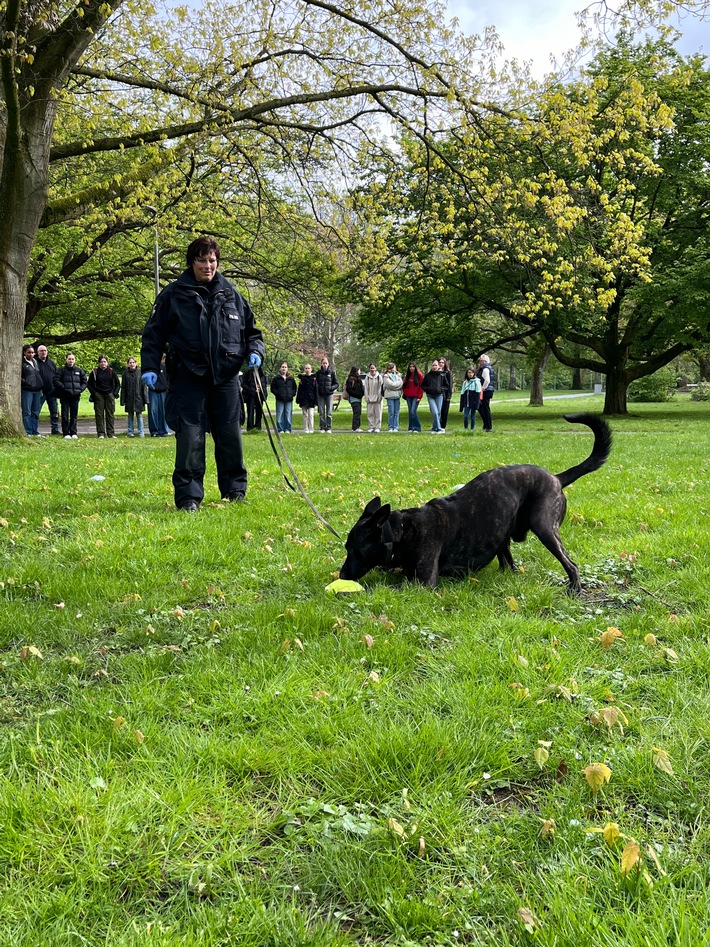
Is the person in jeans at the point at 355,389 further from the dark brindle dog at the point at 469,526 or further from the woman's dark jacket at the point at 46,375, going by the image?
the dark brindle dog at the point at 469,526

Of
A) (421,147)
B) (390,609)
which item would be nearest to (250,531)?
(390,609)

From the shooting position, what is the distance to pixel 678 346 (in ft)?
87.4

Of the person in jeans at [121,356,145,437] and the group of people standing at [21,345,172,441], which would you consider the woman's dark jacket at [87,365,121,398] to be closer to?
the group of people standing at [21,345,172,441]

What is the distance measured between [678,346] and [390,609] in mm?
27336

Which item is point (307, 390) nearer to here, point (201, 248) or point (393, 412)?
point (393, 412)

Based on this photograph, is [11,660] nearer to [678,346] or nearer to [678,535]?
[678,535]

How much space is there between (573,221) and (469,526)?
380 inches

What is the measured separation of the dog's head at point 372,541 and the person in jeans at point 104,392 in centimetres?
1594

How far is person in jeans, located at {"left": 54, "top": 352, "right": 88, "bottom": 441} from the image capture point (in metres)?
18.0

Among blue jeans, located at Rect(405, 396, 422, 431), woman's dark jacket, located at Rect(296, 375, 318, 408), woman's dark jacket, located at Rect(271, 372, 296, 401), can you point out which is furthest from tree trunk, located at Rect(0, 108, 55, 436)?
blue jeans, located at Rect(405, 396, 422, 431)

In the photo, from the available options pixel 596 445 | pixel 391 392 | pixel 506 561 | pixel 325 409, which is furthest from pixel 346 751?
pixel 325 409

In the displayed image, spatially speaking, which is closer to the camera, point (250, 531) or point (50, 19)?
point (250, 531)

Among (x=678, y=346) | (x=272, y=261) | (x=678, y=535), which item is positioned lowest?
(x=678, y=535)

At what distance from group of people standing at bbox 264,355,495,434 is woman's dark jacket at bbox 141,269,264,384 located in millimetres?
12253
